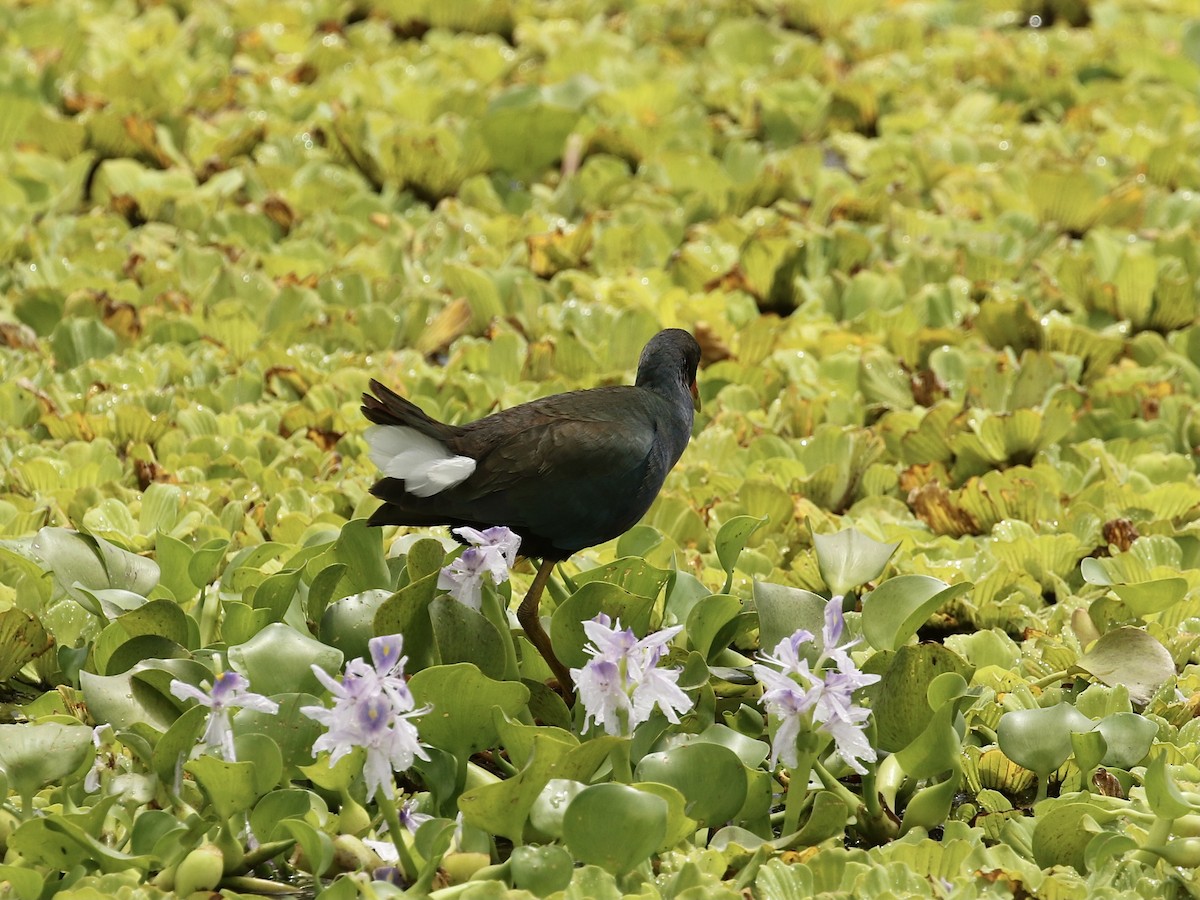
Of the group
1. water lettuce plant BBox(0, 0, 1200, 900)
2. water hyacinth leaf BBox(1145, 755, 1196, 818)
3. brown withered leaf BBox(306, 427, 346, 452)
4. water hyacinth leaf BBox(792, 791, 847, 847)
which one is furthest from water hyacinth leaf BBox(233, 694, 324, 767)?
brown withered leaf BBox(306, 427, 346, 452)

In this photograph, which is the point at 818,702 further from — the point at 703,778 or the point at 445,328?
the point at 445,328

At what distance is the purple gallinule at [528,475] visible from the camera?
2.73m

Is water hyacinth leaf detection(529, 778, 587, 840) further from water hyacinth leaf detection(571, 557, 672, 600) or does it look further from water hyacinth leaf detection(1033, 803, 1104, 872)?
water hyacinth leaf detection(1033, 803, 1104, 872)

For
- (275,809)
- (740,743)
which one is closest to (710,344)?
(740,743)

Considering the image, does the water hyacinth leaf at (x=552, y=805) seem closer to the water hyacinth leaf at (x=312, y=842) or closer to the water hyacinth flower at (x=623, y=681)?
the water hyacinth flower at (x=623, y=681)

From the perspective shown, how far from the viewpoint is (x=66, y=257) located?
4.75 m

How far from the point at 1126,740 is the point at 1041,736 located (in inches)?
6.8

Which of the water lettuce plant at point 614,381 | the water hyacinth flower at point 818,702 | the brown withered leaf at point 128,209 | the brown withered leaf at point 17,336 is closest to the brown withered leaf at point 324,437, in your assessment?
the water lettuce plant at point 614,381

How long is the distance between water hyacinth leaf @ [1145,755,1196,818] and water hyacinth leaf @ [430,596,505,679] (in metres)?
0.96

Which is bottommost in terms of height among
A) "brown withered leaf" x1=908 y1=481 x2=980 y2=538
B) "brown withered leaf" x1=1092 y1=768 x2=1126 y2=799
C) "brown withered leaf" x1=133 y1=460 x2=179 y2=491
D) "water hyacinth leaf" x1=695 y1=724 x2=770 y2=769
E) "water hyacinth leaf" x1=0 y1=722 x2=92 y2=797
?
"brown withered leaf" x1=908 y1=481 x2=980 y2=538

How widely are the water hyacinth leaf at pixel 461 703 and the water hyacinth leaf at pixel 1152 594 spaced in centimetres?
119

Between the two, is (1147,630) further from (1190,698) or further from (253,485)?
(253,485)

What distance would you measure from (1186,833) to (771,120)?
390 centimetres

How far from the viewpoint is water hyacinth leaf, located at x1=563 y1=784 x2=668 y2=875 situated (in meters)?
2.21
